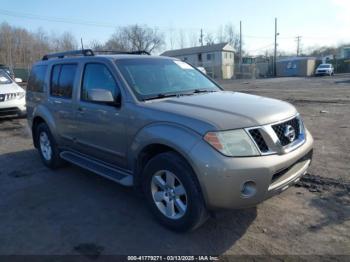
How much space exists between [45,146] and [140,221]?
3.12m

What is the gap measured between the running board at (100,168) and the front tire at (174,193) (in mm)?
378

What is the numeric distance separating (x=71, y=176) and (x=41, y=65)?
2197 mm

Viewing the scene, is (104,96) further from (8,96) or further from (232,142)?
(8,96)

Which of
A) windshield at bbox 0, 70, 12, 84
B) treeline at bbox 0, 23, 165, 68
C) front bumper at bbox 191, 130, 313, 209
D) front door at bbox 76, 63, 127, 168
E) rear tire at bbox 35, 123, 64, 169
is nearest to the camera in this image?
front bumper at bbox 191, 130, 313, 209

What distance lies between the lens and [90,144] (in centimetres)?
505

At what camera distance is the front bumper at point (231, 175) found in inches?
129

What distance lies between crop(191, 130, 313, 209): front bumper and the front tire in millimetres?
153

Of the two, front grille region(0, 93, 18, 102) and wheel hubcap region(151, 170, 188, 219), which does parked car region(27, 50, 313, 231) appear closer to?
wheel hubcap region(151, 170, 188, 219)

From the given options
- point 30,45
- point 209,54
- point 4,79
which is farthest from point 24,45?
point 4,79

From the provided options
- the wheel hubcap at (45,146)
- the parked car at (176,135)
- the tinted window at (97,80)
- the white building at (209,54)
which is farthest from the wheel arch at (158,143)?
the white building at (209,54)

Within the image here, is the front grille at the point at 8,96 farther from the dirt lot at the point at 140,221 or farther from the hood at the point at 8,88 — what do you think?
the dirt lot at the point at 140,221

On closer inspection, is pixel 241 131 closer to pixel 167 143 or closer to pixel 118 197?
pixel 167 143

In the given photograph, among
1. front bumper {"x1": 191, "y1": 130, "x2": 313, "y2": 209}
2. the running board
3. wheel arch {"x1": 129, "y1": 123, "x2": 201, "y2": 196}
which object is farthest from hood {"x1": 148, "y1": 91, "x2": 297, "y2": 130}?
the running board

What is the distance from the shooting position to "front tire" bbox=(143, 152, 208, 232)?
3525mm
